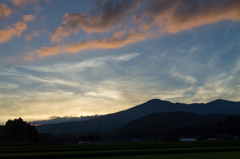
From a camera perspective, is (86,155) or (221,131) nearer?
(86,155)

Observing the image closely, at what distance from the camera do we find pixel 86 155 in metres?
28.2

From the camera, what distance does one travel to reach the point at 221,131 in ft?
443

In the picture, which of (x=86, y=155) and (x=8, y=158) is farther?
(x=86, y=155)

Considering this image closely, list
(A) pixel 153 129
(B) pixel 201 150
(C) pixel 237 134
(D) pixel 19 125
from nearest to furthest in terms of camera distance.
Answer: (B) pixel 201 150 < (D) pixel 19 125 < (C) pixel 237 134 < (A) pixel 153 129

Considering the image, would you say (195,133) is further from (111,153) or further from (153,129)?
(111,153)

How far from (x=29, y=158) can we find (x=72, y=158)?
531 cm

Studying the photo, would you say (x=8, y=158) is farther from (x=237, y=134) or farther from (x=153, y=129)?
(x=153, y=129)

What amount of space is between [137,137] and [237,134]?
262ft

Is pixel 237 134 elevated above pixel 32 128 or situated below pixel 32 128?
below

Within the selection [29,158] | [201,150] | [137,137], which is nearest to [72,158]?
[29,158]

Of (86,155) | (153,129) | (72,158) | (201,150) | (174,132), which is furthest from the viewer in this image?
(153,129)

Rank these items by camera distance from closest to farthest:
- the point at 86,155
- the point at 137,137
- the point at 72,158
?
the point at 72,158 < the point at 86,155 < the point at 137,137

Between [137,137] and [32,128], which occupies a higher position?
[32,128]

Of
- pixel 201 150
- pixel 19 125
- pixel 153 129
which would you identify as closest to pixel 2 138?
pixel 19 125
